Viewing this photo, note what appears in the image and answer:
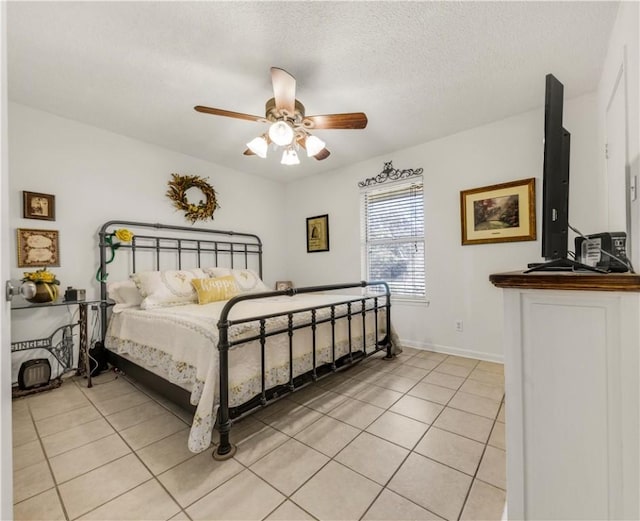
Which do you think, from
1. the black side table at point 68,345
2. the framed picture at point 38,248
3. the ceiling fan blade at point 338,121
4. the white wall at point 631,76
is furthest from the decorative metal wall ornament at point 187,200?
the white wall at point 631,76

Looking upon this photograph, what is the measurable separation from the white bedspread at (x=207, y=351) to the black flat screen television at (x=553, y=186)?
1.47 meters

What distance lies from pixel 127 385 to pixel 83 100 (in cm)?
249

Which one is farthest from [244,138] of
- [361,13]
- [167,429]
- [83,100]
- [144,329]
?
[167,429]

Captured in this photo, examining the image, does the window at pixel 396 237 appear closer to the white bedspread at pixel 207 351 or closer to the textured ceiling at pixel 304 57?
the textured ceiling at pixel 304 57

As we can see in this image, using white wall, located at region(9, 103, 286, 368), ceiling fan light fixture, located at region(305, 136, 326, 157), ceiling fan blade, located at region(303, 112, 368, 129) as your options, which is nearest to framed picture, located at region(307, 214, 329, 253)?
white wall, located at region(9, 103, 286, 368)

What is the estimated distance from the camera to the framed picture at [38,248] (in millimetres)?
2441

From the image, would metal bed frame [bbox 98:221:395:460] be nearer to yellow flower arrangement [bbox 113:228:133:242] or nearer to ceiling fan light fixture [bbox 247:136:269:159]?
yellow flower arrangement [bbox 113:228:133:242]

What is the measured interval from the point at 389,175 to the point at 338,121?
175 centimetres

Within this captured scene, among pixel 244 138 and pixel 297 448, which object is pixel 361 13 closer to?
pixel 244 138

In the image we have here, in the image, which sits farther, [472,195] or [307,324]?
[472,195]

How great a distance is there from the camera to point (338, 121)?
2.08 metres

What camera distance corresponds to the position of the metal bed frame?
1558 millimetres

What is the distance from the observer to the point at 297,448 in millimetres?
1614

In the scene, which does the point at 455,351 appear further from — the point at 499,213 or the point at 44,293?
the point at 44,293
